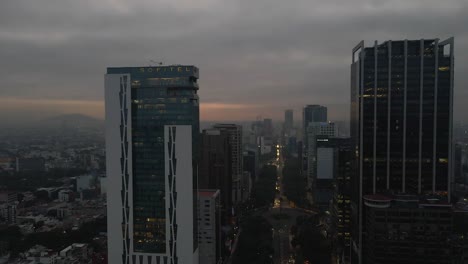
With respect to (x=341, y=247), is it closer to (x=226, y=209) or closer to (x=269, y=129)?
(x=226, y=209)

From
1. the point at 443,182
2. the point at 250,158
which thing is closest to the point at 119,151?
the point at 443,182

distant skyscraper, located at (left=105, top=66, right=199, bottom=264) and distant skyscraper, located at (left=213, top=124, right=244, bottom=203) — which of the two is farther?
distant skyscraper, located at (left=213, top=124, right=244, bottom=203)

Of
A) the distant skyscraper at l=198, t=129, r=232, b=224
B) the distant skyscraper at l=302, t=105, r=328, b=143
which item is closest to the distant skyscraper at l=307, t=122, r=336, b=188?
the distant skyscraper at l=302, t=105, r=328, b=143

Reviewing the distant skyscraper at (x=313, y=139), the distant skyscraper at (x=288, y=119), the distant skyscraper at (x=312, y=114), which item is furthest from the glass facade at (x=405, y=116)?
the distant skyscraper at (x=288, y=119)

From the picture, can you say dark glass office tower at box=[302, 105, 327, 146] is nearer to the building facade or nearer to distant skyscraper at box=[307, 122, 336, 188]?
distant skyscraper at box=[307, 122, 336, 188]

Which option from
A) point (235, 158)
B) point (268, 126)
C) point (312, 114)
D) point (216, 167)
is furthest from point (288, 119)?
point (216, 167)

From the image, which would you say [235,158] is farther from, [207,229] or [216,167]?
[207,229]
